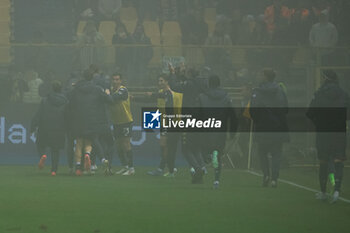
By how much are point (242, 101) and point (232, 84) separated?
1.10 meters

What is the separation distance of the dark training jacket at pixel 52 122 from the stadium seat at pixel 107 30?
10.5 meters

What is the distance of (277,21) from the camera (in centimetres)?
3003

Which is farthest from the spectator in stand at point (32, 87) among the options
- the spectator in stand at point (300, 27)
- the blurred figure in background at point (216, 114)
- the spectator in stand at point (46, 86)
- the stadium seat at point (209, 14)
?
the blurred figure in background at point (216, 114)

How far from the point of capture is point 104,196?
14492 mm

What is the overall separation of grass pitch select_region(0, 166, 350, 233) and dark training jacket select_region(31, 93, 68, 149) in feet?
3.40

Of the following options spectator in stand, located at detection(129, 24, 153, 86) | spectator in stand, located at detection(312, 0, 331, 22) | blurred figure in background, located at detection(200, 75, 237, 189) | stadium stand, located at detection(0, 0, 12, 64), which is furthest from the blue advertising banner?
spectator in stand, located at detection(312, 0, 331, 22)

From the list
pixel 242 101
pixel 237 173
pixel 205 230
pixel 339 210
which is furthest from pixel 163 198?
pixel 242 101

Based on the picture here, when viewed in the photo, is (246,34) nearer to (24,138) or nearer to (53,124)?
(24,138)

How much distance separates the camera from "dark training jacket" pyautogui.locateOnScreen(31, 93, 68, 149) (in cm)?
1955

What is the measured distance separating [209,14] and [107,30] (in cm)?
442

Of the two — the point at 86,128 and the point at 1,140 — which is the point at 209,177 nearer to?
the point at 86,128

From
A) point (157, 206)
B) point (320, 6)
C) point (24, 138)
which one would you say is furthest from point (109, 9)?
point (157, 206)

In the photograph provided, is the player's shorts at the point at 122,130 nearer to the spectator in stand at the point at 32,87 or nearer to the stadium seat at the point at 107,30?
the spectator in stand at the point at 32,87

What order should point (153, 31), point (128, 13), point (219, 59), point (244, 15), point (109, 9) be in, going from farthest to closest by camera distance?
point (128, 13)
point (109, 9)
point (244, 15)
point (153, 31)
point (219, 59)
